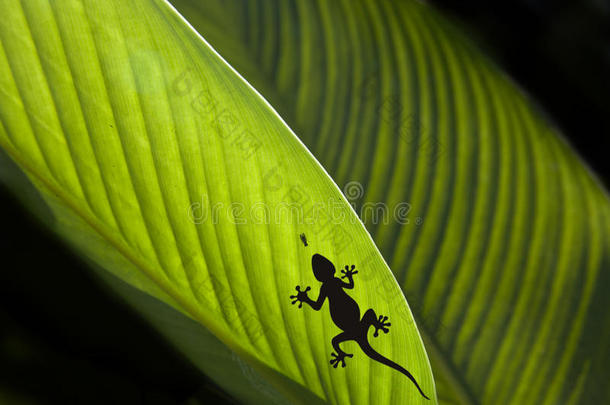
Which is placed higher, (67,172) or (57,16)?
(57,16)

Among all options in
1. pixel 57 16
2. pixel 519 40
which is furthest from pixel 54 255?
pixel 519 40

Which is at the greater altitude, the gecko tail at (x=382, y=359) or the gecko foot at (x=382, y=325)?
the gecko foot at (x=382, y=325)

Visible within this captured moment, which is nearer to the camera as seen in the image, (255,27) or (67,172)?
(67,172)

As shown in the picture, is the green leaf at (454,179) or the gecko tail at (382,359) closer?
the gecko tail at (382,359)

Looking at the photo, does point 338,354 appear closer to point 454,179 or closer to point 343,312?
point 343,312

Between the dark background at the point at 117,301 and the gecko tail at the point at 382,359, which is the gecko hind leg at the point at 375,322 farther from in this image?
the dark background at the point at 117,301

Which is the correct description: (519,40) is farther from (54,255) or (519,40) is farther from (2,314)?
(2,314)

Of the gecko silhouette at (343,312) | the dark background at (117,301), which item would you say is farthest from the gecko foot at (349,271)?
the dark background at (117,301)

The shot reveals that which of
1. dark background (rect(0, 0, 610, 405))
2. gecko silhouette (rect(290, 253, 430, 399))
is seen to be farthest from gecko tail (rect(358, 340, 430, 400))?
dark background (rect(0, 0, 610, 405))

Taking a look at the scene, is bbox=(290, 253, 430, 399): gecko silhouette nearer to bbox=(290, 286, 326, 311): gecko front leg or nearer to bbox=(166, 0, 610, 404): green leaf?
bbox=(290, 286, 326, 311): gecko front leg
